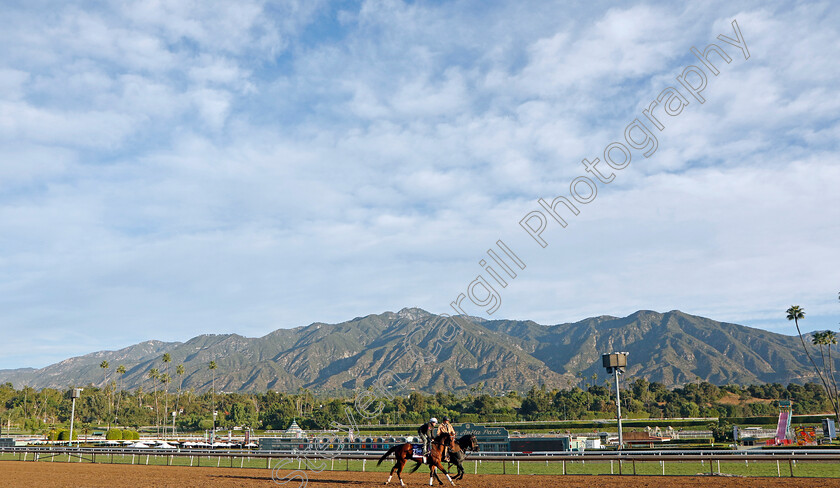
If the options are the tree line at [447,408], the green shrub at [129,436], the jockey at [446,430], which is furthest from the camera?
the tree line at [447,408]

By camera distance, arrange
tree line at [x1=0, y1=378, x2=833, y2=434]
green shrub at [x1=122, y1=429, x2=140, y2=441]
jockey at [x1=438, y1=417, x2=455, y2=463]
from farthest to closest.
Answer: tree line at [x1=0, y1=378, x2=833, y2=434]
green shrub at [x1=122, y1=429, x2=140, y2=441]
jockey at [x1=438, y1=417, x2=455, y2=463]

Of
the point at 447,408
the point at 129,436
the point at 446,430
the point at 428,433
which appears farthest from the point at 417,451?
the point at 447,408

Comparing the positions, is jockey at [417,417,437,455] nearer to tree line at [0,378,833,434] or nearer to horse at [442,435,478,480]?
horse at [442,435,478,480]

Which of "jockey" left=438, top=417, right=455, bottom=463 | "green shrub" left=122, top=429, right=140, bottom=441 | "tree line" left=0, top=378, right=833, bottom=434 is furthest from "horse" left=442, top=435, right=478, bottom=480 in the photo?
"tree line" left=0, top=378, right=833, bottom=434

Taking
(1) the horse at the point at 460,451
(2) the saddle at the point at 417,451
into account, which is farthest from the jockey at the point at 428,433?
(1) the horse at the point at 460,451

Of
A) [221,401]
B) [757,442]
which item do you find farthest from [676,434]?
[221,401]

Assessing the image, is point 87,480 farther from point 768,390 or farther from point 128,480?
point 768,390

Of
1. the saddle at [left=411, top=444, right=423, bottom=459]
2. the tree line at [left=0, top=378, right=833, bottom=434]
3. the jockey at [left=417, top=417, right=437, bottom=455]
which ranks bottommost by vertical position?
the tree line at [left=0, top=378, right=833, bottom=434]

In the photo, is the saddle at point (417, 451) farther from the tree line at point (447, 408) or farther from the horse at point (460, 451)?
the tree line at point (447, 408)

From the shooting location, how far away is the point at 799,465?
117 ft

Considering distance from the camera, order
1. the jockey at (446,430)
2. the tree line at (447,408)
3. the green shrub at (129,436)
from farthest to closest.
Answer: the tree line at (447,408) → the green shrub at (129,436) → the jockey at (446,430)

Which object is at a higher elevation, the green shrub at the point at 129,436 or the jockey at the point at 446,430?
the jockey at the point at 446,430

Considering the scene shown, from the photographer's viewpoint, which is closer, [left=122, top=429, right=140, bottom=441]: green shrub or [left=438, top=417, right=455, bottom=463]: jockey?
[left=438, top=417, right=455, bottom=463]: jockey

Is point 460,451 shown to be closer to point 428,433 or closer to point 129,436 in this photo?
point 428,433
